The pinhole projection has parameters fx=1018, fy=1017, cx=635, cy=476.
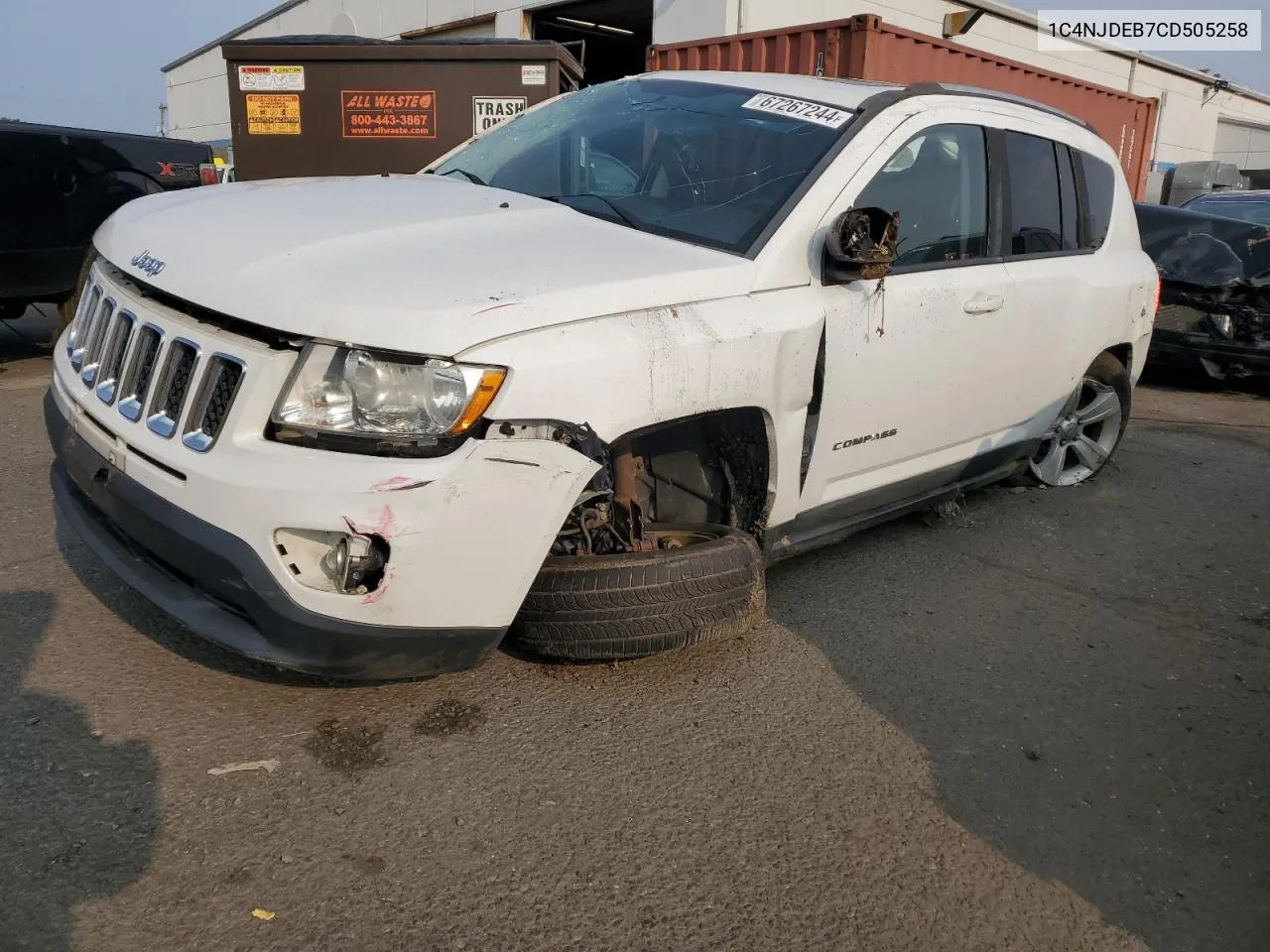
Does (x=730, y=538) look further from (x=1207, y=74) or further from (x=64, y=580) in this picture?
(x=1207, y=74)

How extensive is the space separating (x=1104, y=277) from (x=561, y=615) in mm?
3168

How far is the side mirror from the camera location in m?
2.96

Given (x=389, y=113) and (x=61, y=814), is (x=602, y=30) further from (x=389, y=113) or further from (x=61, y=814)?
(x=61, y=814)

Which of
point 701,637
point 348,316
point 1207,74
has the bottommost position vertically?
point 701,637

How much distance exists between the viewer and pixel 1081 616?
3723 mm

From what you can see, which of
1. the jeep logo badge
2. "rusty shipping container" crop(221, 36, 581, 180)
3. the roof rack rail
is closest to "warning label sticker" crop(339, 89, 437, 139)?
"rusty shipping container" crop(221, 36, 581, 180)

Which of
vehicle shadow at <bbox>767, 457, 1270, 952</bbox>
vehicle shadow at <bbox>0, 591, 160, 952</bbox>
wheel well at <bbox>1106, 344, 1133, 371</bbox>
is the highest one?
wheel well at <bbox>1106, 344, 1133, 371</bbox>

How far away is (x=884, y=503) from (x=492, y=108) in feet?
17.4

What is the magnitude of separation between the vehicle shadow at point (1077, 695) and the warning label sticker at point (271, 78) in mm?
5837

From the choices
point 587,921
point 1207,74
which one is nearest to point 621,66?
point 1207,74

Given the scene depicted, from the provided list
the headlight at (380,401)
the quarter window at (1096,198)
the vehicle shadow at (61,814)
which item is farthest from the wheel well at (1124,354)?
the vehicle shadow at (61,814)

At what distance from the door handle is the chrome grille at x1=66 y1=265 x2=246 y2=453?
250cm

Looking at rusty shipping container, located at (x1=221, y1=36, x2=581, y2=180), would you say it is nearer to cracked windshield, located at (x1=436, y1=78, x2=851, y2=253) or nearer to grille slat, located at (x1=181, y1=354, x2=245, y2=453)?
cracked windshield, located at (x1=436, y1=78, x2=851, y2=253)

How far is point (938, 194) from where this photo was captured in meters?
3.66
